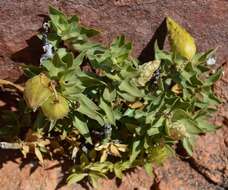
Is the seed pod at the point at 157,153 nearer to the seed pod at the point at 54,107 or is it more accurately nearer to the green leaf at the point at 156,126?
the green leaf at the point at 156,126

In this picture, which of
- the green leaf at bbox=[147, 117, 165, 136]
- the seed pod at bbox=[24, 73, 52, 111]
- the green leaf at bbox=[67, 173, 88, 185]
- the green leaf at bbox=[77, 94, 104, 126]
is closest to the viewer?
the seed pod at bbox=[24, 73, 52, 111]

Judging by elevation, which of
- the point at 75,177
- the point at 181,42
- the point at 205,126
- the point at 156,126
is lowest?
the point at 75,177

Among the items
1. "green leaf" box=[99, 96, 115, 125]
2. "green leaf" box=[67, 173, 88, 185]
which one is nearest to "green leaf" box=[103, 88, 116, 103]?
"green leaf" box=[99, 96, 115, 125]

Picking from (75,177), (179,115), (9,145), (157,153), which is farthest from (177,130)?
(9,145)

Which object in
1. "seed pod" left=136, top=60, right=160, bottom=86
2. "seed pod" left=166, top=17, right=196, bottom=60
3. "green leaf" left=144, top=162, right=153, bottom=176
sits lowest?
"green leaf" left=144, top=162, right=153, bottom=176

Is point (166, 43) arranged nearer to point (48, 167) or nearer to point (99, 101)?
point (99, 101)

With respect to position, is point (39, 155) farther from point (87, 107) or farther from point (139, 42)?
point (139, 42)

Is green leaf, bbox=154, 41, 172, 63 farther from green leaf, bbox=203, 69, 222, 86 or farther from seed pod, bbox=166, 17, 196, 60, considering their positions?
green leaf, bbox=203, 69, 222, 86
